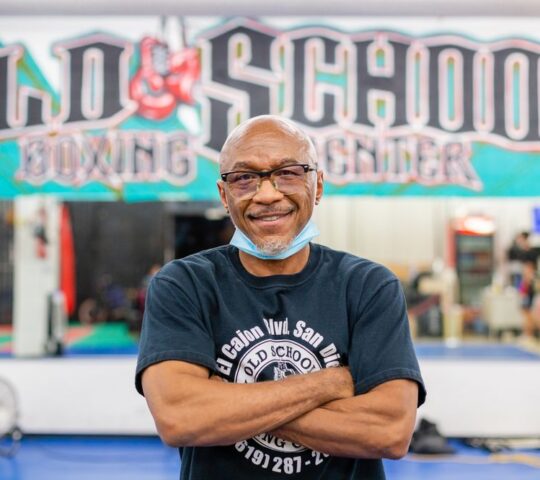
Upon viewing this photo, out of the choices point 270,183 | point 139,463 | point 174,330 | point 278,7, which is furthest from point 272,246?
point 278,7

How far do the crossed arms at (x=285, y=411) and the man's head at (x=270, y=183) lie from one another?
0.34m

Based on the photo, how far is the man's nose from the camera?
1.46m

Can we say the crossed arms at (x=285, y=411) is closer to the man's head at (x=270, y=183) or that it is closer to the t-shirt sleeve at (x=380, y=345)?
the t-shirt sleeve at (x=380, y=345)

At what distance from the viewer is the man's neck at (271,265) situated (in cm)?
153

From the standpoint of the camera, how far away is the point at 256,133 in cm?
149

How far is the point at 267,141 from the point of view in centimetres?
148

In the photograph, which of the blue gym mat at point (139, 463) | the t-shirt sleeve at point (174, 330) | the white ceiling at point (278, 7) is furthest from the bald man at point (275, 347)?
the white ceiling at point (278, 7)

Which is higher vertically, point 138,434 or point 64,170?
point 64,170

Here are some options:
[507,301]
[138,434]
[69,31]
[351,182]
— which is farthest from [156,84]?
[507,301]

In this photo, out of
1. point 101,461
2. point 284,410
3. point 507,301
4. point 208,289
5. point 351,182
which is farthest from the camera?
point 507,301

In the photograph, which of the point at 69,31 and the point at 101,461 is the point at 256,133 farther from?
the point at 69,31

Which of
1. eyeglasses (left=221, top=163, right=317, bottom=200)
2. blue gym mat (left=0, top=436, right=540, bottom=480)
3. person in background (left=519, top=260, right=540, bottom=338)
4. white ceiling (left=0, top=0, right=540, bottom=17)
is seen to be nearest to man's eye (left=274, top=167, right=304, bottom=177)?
eyeglasses (left=221, top=163, right=317, bottom=200)

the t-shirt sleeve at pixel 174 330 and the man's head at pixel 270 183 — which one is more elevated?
the man's head at pixel 270 183

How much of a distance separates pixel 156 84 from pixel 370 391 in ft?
13.1
